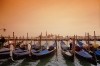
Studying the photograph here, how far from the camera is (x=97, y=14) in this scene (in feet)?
30.5

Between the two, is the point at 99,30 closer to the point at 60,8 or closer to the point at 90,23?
the point at 90,23

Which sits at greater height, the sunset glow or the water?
the sunset glow

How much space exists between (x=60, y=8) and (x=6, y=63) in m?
5.31

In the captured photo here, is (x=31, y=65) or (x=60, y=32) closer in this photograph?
→ (x=31, y=65)

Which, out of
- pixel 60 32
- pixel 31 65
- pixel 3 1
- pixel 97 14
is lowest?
pixel 31 65

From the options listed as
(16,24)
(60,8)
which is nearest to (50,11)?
(60,8)

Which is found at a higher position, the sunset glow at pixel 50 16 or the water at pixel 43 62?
the sunset glow at pixel 50 16

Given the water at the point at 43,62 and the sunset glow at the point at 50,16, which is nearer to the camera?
the water at the point at 43,62

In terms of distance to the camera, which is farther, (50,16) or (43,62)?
(50,16)

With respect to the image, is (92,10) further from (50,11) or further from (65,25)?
(50,11)

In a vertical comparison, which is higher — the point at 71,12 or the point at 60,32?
the point at 71,12

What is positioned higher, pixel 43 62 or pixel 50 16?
pixel 50 16

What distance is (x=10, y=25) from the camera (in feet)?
32.2

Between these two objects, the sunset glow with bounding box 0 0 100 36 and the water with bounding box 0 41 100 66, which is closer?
the water with bounding box 0 41 100 66
